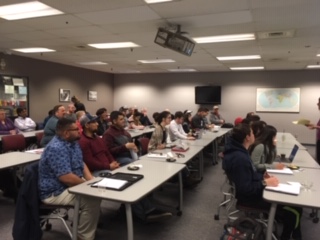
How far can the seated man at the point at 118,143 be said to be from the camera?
3.67m

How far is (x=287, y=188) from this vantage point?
232 centimetres

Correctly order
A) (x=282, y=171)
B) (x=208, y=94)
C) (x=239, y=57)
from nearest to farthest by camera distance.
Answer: (x=282, y=171) < (x=239, y=57) < (x=208, y=94)

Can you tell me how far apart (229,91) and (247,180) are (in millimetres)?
8390

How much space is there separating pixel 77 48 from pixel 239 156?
16.0 feet

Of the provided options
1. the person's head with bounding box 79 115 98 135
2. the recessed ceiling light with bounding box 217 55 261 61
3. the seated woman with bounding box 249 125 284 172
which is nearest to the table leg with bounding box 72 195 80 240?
the person's head with bounding box 79 115 98 135

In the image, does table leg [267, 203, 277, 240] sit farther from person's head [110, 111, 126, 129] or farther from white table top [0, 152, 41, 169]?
white table top [0, 152, 41, 169]

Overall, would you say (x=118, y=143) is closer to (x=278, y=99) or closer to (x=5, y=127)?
(x=5, y=127)

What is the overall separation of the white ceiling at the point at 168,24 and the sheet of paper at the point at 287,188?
6.77ft

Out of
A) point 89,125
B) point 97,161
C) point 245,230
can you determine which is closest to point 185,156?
point 97,161

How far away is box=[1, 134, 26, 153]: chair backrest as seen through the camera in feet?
15.3

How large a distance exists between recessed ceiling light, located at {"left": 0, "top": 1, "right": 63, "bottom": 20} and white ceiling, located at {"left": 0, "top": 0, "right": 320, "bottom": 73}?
138 mm

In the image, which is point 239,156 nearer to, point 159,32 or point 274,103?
point 159,32

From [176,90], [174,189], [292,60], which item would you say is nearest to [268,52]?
[292,60]

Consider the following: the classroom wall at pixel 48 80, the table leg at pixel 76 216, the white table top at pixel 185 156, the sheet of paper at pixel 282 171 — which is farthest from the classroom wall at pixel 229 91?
the table leg at pixel 76 216
